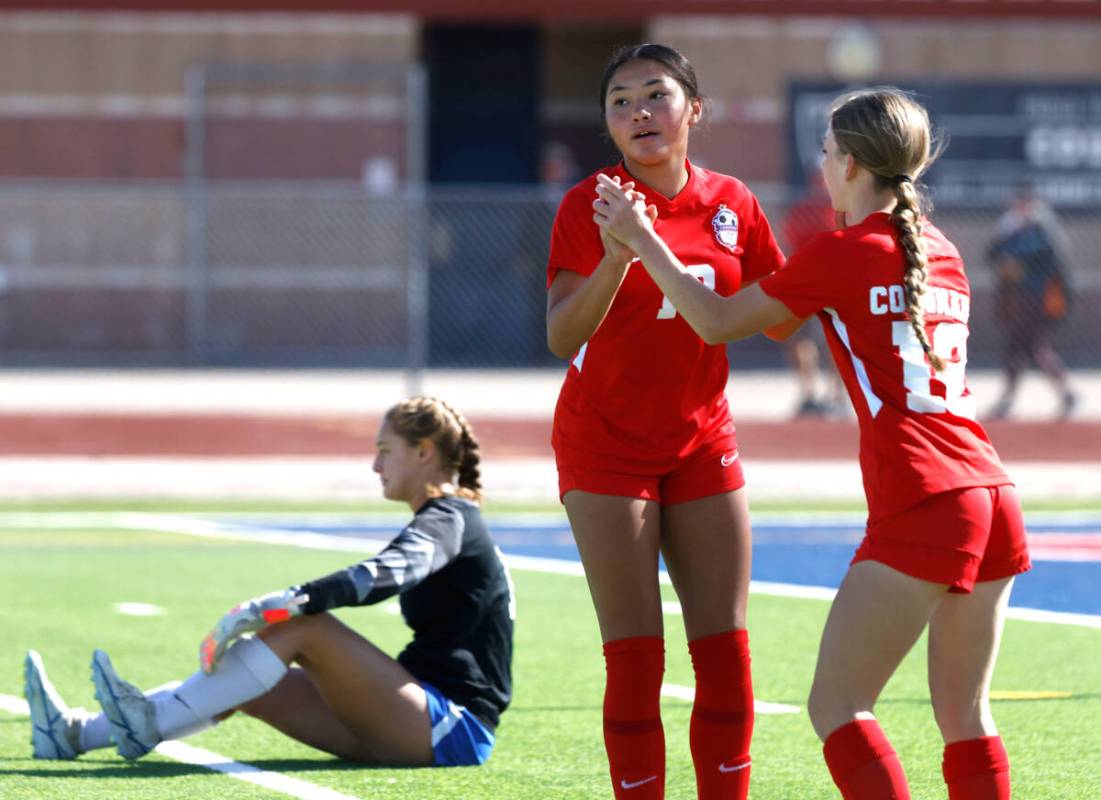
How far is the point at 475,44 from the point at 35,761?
2161cm

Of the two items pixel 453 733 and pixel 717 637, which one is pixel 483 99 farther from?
pixel 717 637

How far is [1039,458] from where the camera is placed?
1623cm

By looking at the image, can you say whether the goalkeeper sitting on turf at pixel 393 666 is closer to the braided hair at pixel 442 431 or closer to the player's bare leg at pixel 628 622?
the braided hair at pixel 442 431

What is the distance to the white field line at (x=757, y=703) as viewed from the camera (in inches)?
271

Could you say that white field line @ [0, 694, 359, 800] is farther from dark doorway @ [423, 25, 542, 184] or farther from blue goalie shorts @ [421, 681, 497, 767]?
dark doorway @ [423, 25, 542, 184]

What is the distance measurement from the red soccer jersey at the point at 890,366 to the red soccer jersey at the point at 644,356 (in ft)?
1.59

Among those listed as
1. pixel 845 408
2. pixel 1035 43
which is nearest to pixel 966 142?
pixel 1035 43

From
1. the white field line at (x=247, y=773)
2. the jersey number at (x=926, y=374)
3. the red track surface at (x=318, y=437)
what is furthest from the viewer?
the red track surface at (x=318, y=437)

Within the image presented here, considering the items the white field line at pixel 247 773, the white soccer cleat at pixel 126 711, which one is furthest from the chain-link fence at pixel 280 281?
the white soccer cleat at pixel 126 711

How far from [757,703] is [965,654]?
110 inches

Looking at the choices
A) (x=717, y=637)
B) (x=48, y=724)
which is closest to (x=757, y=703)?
(x=717, y=637)

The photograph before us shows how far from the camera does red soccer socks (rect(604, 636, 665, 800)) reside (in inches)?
186

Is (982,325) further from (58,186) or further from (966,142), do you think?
(58,186)

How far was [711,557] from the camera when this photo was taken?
189 inches
